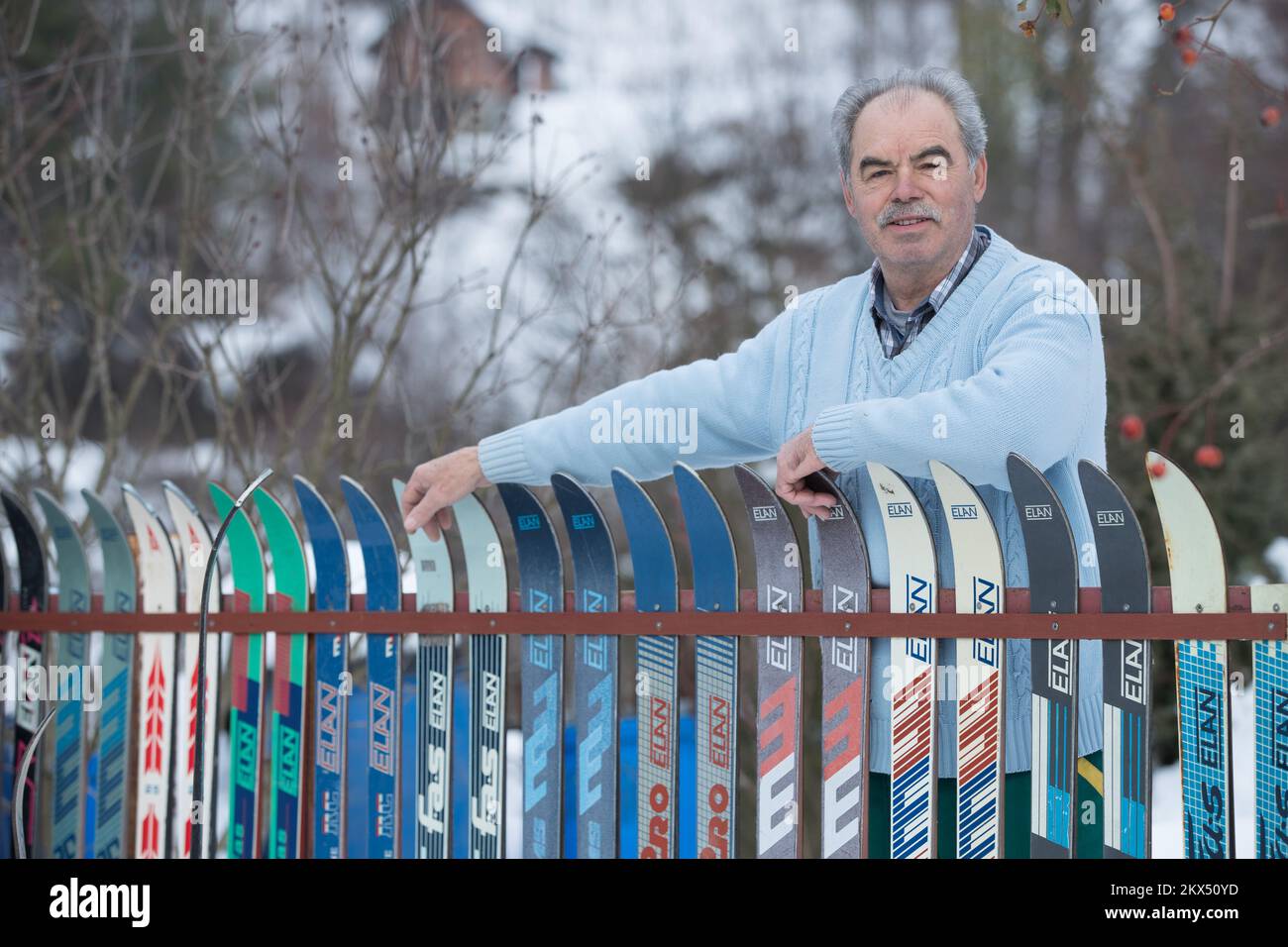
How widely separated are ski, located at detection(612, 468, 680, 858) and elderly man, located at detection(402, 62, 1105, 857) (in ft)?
0.81

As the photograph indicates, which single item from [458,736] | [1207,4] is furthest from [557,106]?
[458,736]

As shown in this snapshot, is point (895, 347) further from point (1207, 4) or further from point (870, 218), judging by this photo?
point (1207, 4)

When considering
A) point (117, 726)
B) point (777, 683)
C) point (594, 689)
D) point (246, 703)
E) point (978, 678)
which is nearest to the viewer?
point (978, 678)

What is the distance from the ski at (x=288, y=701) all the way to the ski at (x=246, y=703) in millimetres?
33

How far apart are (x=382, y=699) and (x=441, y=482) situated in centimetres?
44

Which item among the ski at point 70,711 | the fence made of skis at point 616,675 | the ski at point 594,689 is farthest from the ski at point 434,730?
the ski at point 70,711

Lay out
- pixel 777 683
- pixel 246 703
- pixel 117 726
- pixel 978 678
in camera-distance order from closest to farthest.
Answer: pixel 978 678, pixel 777 683, pixel 246 703, pixel 117 726

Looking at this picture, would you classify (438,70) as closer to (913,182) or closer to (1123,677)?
(913,182)

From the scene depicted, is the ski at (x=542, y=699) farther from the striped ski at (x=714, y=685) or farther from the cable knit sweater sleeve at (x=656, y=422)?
the striped ski at (x=714, y=685)

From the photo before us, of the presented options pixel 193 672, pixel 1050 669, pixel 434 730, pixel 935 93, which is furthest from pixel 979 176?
pixel 193 672

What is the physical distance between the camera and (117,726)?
2.89 m

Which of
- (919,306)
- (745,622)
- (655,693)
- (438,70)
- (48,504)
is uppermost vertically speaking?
(438,70)

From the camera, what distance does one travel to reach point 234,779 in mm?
2766

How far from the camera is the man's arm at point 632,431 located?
2.68 meters
